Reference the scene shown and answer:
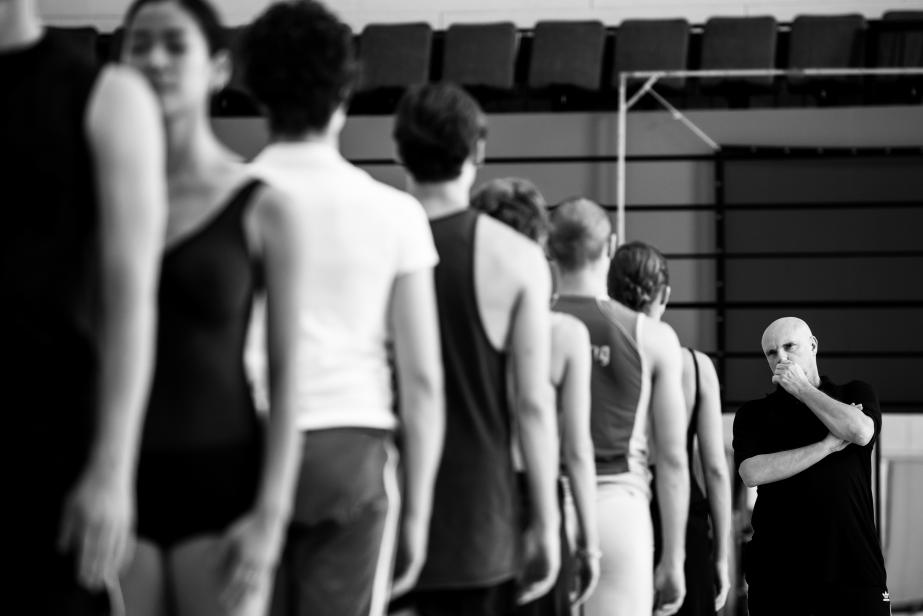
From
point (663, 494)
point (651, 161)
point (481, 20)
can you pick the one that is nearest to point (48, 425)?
point (663, 494)

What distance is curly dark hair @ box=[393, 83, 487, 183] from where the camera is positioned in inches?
86.4

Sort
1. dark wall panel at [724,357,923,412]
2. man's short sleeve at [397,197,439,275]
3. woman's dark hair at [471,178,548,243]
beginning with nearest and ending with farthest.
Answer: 1. man's short sleeve at [397,197,439,275]
2. woman's dark hair at [471,178,548,243]
3. dark wall panel at [724,357,923,412]

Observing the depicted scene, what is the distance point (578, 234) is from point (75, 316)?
1663 mm

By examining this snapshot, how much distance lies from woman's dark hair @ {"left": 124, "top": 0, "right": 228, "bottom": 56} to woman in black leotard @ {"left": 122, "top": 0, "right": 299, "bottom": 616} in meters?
0.19

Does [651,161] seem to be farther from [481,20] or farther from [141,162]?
[141,162]

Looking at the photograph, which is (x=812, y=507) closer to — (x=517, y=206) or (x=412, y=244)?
(x=517, y=206)

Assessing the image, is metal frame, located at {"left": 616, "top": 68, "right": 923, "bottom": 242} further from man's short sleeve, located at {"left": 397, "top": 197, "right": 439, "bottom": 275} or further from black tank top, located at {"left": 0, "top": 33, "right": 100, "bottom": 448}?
black tank top, located at {"left": 0, "top": 33, "right": 100, "bottom": 448}

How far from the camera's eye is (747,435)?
411 centimetres

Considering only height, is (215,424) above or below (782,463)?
above

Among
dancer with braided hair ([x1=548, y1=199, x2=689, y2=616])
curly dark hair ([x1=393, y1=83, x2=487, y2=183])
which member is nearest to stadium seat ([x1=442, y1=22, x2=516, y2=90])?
dancer with braided hair ([x1=548, y1=199, x2=689, y2=616])

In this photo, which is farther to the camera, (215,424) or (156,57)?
(156,57)

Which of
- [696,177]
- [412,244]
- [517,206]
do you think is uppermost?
[696,177]

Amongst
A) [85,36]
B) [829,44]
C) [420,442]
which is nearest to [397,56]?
[85,36]

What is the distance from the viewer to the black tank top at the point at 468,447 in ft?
7.04
